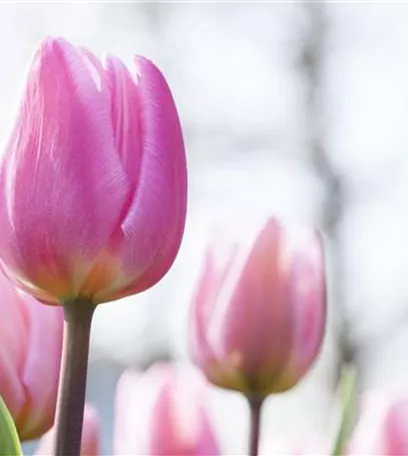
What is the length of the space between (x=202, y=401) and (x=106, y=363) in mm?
6152

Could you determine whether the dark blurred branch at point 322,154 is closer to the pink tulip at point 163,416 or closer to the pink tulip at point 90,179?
the pink tulip at point 163,416

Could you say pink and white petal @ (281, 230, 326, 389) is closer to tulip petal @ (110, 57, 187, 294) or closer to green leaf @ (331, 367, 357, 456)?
green leaf @ (331, 367, 357, 456)

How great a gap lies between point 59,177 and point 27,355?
0.09 metres

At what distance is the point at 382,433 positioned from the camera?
1.87 ft

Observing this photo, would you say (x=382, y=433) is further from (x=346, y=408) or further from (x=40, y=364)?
(x=40, y=364)

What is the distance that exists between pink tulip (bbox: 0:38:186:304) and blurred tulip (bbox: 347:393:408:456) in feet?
0.40

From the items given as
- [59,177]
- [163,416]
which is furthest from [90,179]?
[163,416]

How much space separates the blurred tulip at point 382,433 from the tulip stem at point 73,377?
130 millimetres

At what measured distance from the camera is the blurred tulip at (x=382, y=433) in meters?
0.57

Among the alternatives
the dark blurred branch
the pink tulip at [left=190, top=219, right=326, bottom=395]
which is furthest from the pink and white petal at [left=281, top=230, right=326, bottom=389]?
the dark blurred branch

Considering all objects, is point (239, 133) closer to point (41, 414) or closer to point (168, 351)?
point (168, 351)

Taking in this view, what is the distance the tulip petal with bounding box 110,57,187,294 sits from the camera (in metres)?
0.49

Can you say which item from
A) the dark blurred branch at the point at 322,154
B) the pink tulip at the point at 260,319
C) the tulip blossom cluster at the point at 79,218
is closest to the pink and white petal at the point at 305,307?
the pink tulip at the point at 260,319

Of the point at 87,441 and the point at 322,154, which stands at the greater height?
the point at 87,441
